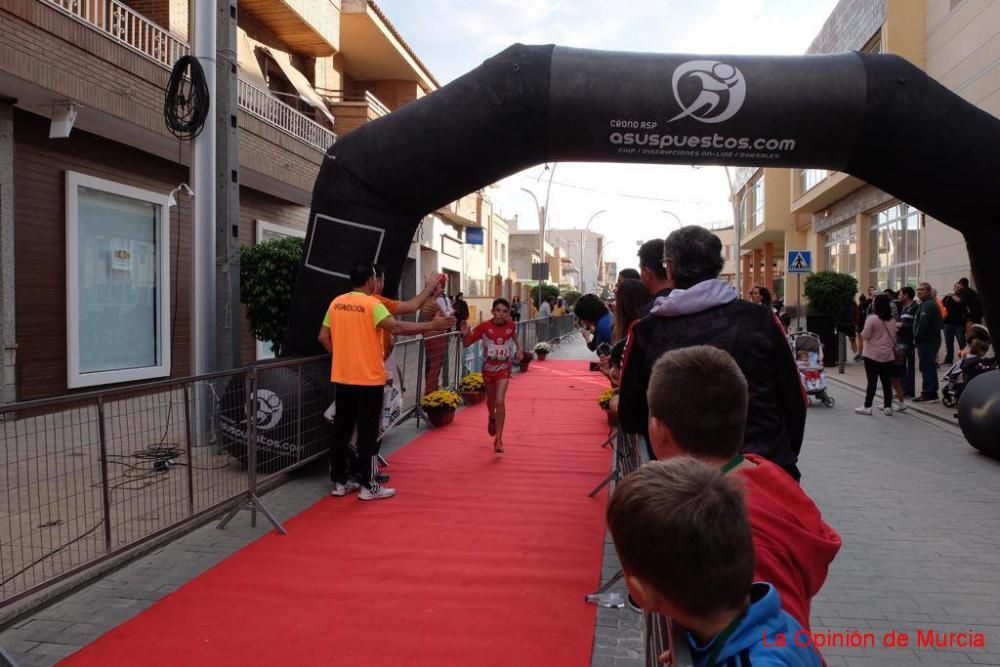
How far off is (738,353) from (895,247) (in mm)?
23059

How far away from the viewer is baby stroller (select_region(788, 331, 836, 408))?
11422 mm

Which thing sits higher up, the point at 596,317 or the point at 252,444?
the point at 596,317

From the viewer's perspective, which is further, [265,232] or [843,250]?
[843,250]

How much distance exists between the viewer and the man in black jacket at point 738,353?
2.68m

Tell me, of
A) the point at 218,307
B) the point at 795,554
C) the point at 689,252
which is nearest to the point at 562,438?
the point at 218,307

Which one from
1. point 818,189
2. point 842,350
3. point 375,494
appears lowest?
point 375,494

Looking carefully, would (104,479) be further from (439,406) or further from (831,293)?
(831,293)

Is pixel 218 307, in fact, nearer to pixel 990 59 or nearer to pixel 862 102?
pixel 862 102

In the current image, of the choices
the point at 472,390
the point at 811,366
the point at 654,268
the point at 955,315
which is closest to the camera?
the point at 654,268

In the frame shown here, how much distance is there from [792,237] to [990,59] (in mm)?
20781

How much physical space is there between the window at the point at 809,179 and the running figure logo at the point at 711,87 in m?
21.6

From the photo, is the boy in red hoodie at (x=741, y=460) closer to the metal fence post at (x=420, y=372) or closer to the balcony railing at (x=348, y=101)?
the metal fence post at (x=420, y=372)

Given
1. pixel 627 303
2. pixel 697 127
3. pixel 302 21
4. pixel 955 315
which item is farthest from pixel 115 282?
pixel 955 315

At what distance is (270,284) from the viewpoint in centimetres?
755
